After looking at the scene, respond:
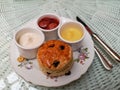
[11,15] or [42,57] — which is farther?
[11,15]

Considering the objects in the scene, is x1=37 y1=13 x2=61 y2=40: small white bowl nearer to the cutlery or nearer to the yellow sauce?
the yellow sauce

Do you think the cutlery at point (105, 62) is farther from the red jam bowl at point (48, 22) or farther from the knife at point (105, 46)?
the red jam bowl at point (48, 22)

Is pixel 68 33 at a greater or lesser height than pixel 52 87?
greater

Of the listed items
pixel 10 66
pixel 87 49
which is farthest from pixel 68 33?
pixel 10 66

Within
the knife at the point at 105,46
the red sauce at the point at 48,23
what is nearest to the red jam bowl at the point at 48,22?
the red sauce at the point at 48,23

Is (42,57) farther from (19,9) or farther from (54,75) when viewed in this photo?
(19,9)

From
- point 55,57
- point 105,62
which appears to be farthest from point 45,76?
point 105,62
